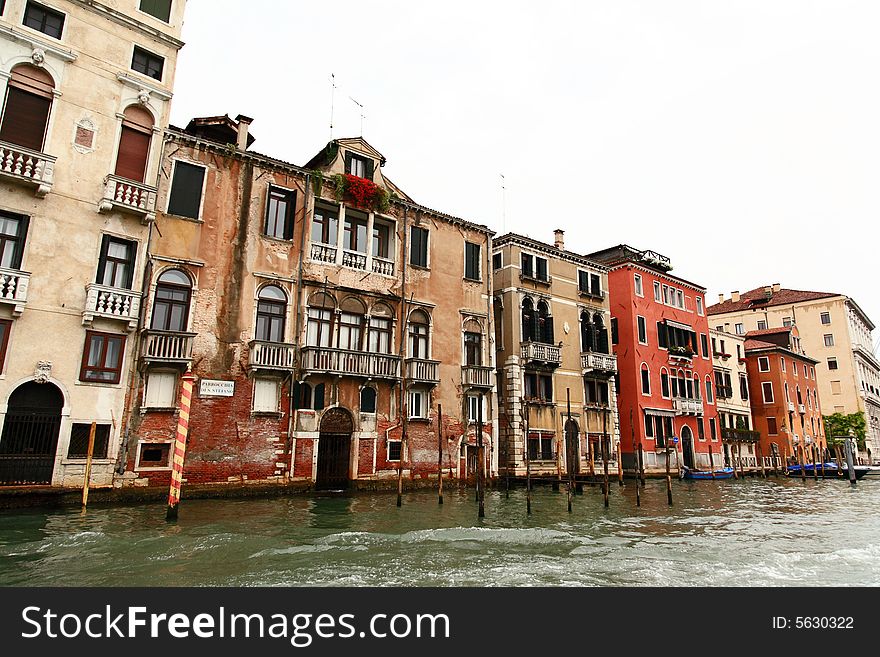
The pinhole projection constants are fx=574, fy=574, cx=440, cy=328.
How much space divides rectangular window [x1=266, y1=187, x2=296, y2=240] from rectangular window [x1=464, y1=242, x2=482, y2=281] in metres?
7.80

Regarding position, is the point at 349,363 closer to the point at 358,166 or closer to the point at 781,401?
the point at 358,166

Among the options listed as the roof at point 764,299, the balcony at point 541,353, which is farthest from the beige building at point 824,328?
the balcony at point 541,353

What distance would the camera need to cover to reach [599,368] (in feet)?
93.7

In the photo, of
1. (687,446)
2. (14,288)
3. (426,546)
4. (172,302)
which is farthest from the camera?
(687,446)

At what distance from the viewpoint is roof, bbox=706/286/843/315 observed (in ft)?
181

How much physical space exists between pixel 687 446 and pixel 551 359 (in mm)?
13549

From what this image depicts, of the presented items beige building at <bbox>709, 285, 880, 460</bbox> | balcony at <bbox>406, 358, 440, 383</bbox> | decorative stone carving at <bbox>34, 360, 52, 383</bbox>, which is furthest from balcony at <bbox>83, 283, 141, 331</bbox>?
beige building at <bbox>709, 285, 880, 460</bbox>

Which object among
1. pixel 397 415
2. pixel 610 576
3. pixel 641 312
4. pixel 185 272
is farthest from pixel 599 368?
pixel 610 576

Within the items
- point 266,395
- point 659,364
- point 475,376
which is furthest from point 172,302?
point 659,364

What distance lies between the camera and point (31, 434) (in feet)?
45.6

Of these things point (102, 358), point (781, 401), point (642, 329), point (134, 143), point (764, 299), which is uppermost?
point (764, 299)

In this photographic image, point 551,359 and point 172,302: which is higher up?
point 551,359

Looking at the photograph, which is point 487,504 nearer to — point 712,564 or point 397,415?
point 397,415

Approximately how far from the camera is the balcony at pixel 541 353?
2591cm
